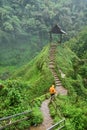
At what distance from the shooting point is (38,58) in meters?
33.2

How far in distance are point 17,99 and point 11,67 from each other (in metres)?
39.2

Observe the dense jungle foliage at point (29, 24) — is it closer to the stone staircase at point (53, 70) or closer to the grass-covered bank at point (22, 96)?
the stone staircase at point (53, 70)

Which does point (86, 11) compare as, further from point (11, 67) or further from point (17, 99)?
point (17, 99)

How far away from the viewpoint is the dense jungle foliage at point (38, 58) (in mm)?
17592

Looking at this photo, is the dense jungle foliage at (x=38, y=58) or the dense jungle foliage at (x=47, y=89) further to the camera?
the dense jungle foliage at (x=38, y=58)

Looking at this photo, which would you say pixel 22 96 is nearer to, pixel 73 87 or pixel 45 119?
pixel 45 119

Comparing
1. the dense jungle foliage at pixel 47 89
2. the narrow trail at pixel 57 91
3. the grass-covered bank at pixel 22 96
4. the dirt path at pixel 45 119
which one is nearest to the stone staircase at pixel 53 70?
the narrow trail at pixel 57 91

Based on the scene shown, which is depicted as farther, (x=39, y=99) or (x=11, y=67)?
(x=11, y=67)

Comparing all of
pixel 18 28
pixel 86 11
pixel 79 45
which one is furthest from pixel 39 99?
pixel 86 11

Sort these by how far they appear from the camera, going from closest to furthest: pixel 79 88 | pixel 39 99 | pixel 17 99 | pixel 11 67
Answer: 1. pixel 17 99
2. pixel 39 99
3. pixel 79 88
4. pixel 11 67

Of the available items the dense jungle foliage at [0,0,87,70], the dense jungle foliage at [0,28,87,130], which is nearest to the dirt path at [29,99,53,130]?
the dense jungle foliage at [0,28,87,130]

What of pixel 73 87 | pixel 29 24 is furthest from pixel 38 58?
pixel 29 24

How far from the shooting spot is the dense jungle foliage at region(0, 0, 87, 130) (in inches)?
693

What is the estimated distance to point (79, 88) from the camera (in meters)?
27.0
